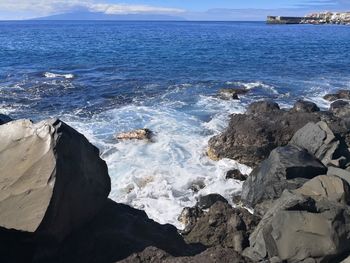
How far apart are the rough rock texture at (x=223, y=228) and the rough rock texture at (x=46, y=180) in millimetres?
2829

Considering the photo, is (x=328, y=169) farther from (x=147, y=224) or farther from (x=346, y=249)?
(x=147, y=224)

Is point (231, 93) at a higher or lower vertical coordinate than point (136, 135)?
lower

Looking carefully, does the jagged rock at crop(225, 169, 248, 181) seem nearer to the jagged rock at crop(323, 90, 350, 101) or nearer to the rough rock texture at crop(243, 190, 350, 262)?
the rough rock texture at crop(243, 190, 350, 262)

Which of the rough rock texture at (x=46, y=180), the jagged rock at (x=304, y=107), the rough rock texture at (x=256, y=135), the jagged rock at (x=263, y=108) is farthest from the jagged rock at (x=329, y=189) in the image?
the jagged rock at (x=304, y=107)

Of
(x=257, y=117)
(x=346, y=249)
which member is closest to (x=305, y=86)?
(x=257, y=117)

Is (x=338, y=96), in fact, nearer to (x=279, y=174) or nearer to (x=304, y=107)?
(x=304, y=107)

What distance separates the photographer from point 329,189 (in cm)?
1072

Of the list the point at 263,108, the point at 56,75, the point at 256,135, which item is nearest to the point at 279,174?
the point at 256,135

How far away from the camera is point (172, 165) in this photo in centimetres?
1619

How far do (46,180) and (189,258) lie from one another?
7.97 feet

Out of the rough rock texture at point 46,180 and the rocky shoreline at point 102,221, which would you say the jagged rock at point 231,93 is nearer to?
the rocky shoreline at point 102,221

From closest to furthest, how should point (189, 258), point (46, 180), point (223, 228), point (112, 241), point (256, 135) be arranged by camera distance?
point (189, 258) < point (46, 180) < point (112, 241) < point (223, 228) < point (256, 135)

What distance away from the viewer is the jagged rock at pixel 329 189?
10.4 metres

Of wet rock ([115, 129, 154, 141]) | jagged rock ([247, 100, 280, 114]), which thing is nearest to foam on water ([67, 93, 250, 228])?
wet rock ([115, 129, 154, 141])
